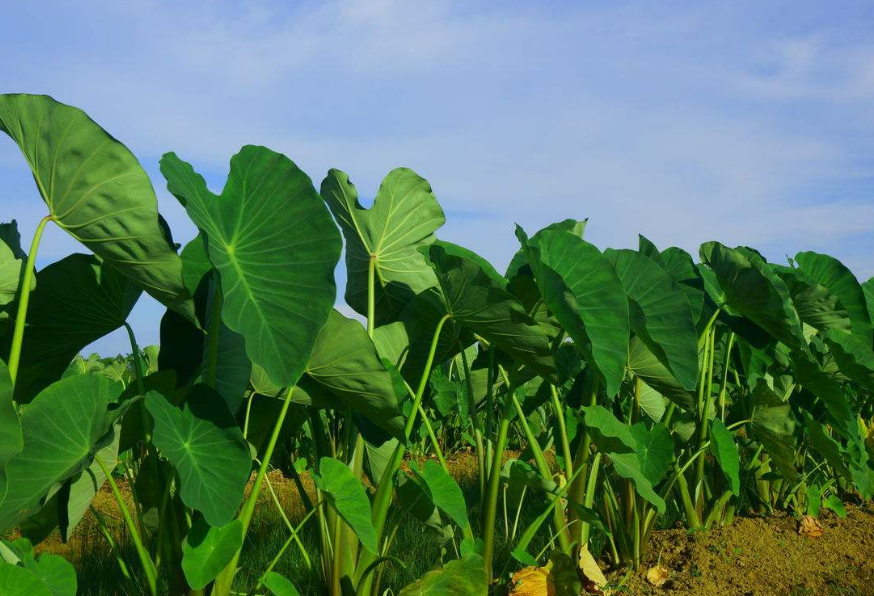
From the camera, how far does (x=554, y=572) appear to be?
91.1 inches

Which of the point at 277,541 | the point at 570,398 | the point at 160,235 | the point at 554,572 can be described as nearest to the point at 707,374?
the point at 570,398

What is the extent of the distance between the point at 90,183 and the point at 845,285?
3.78 metres

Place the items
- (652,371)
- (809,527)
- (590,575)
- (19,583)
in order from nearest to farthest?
(19,583), (590,575), (652,371), (809,527)

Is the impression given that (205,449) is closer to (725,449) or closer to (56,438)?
(56,438)

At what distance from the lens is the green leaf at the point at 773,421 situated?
3160 mm

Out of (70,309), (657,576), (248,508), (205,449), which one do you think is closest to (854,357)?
(657,576)

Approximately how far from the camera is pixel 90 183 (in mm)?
1541

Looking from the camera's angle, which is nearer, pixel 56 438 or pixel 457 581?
pixel 56 438

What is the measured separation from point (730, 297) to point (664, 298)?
738 millimetres

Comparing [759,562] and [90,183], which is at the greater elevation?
[90,183]

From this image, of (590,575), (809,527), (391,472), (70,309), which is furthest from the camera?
(809,527)

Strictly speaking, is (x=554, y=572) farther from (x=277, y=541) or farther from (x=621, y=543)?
(x=277, y=541)

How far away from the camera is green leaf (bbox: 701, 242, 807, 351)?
2.86 metres

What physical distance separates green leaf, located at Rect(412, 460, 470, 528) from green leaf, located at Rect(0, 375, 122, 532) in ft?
2.46
